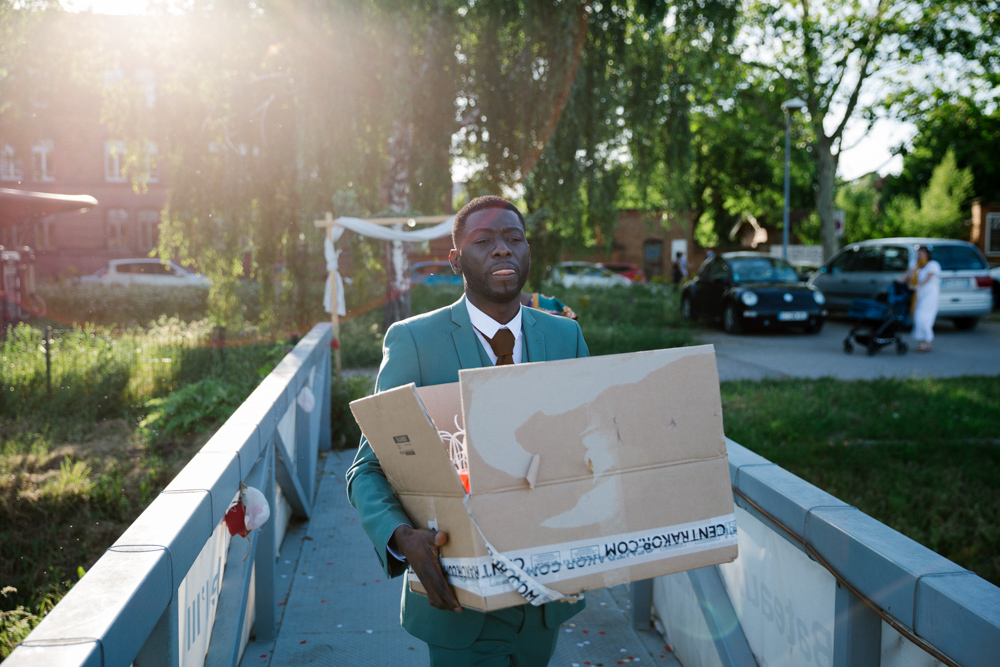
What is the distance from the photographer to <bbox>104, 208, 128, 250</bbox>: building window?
41781 millimetres

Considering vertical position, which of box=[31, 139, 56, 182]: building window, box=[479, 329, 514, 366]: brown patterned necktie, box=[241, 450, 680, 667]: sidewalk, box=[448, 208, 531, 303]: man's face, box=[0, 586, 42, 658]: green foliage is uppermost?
box=[31, 139, 56, 182]: building window

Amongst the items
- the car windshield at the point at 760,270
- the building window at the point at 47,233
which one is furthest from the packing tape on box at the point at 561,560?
the building window at the point at 47,233

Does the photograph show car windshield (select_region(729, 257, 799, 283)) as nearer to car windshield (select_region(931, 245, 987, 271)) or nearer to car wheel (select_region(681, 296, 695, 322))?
car wheel (select_region(681, 296, 695, 322))

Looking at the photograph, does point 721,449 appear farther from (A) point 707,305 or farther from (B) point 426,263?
(B) point 426,263

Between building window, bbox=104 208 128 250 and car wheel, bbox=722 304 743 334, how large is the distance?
34497 mm

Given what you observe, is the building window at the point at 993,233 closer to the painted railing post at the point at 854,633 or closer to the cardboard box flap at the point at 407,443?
the painted railing post at the point at 854,633

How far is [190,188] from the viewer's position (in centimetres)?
1395

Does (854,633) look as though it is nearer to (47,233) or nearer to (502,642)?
(502,642)

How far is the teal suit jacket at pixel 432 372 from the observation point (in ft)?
6.30

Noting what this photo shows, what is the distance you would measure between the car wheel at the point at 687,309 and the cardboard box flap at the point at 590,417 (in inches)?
719

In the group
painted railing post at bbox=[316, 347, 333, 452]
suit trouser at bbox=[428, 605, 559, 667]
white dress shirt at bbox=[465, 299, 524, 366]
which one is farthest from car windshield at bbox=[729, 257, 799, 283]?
suit trouser at bbox=[428, 605, 559, 667]

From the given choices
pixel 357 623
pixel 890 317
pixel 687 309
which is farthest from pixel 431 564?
pixel 687 309

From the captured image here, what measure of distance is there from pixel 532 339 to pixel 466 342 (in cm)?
19

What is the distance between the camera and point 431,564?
65.7 inches
